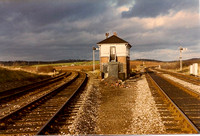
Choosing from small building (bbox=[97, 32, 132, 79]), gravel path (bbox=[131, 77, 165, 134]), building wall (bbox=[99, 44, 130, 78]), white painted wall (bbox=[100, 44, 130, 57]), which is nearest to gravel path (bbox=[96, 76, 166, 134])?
gravel path (bbox=[131, 77, 165, 134])

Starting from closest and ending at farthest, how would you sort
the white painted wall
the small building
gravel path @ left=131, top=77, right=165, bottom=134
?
gravel path @ left=131, top=77, right=165, bottom=134 → the small building → the white painted wall

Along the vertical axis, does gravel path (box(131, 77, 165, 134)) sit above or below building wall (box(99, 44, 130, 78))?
below

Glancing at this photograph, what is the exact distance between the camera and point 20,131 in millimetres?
5844

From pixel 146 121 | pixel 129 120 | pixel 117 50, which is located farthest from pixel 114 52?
pixel 146 121

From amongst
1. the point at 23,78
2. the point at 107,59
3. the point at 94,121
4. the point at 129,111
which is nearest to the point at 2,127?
the point at 94,121

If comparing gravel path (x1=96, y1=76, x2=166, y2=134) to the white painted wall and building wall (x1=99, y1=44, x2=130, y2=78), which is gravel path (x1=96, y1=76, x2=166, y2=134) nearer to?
building wall (x1=99, y1=44, x2=130, y2=78)

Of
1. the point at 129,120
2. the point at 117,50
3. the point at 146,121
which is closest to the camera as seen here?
the point at 146,121

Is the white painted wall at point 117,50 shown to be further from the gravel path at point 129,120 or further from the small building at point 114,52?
the gravel path at point 129,120

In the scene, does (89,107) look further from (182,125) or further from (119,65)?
(119,65)

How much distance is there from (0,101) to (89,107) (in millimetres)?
5556

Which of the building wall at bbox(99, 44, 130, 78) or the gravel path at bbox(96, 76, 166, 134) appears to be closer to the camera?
the gravel path at bbox(96, 76, 166, 134)

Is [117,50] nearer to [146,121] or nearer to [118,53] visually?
[118,53]

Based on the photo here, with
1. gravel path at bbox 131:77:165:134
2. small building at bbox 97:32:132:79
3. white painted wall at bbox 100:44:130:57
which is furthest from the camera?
white painted wall at bbox 100:44:130:57

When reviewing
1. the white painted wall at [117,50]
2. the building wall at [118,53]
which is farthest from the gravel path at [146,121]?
the white painted wall at [117,50]
